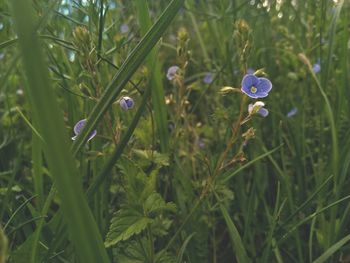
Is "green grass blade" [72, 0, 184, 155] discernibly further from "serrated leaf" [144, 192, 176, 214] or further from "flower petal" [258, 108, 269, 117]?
"flower petal" [258, 108, 269, 117]

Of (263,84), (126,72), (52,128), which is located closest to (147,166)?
(263,84)

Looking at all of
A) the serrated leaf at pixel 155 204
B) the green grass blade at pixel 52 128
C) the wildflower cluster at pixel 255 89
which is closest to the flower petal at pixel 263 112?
the wildflower cluster at pixel 255 89

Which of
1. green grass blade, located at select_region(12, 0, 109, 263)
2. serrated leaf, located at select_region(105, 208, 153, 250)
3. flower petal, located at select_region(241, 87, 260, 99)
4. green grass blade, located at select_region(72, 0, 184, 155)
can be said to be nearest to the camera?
green grass blade, located at select_region(12, 0, 109, 263)

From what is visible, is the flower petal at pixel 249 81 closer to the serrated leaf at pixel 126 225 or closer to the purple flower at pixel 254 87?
the purple flower at pixel 254 87

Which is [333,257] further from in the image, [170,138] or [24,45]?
[24,45]

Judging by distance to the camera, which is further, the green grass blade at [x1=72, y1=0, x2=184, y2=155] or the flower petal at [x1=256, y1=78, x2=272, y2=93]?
the flower petal at [x1=256, y1=78, x2=272, y2=93]

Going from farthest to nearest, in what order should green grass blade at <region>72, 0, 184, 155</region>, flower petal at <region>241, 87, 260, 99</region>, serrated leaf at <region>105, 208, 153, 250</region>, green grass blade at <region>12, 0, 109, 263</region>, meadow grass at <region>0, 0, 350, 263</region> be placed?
flower petal at <region>241, 87, 260, 99</region>, serrated leaf at <region>105, 208, 153, 250</region>, green grass blade at <region>72, 0, 184, 155</region>, meadow grass at <region>0, 0, 350, 263</region>, green grass blade at <region>12, 0, 109, 263</region>

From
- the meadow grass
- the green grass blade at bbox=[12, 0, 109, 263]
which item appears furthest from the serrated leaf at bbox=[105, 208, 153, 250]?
the green grass blade at bbox=[12, 0, 109, 263]
